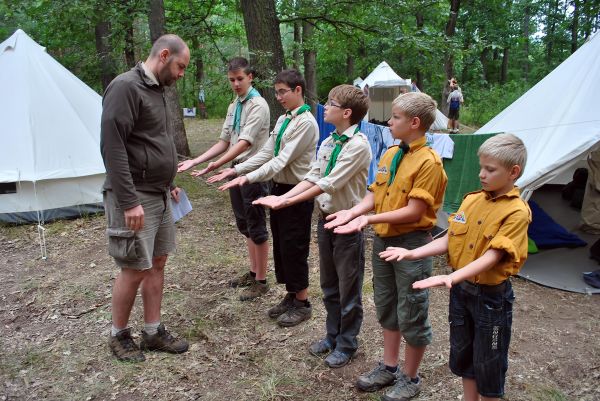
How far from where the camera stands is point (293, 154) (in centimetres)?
323

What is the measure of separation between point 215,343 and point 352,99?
1.95 metres

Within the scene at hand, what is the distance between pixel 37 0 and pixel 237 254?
16.3ft

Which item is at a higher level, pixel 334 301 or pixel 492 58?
pixel 492 58

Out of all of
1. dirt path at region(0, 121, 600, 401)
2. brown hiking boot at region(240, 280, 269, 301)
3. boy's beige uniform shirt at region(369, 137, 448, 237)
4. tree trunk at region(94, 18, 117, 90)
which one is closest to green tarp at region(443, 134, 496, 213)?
dirt path at region(0, 121, 600, 401)

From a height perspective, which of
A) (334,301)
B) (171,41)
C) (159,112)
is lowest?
(334,301)

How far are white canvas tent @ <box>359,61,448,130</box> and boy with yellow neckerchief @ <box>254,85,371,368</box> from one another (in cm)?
1233

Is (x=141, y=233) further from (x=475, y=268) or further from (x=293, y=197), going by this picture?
(x=475, y=268)

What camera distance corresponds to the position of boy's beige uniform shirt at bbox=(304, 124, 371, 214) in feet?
8.84

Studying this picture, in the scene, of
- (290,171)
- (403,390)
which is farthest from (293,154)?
(403,390)

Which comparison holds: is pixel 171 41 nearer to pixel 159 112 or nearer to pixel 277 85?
pixel 159 112

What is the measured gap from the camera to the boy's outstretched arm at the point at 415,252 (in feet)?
6.34

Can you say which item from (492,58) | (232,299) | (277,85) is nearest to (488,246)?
(277,85)

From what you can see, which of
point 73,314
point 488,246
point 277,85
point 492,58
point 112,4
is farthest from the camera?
point 492,58

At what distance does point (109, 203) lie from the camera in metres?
2.81
